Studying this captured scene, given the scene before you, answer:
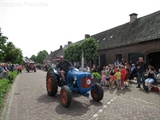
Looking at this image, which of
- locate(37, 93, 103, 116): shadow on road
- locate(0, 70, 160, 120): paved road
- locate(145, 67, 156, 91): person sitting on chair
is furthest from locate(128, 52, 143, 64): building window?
locate(37, 93, 103, 116): shadow on road

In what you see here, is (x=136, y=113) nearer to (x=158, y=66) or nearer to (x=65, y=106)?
(x=65, y=106)

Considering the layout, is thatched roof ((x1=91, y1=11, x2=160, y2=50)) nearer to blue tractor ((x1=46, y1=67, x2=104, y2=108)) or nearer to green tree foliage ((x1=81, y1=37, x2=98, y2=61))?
green tree foliage ((x1=81, y1=37, x2=98, y2=61))

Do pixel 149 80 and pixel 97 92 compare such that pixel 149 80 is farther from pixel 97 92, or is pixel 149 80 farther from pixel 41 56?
pixel 41 56

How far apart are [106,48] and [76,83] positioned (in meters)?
17.8

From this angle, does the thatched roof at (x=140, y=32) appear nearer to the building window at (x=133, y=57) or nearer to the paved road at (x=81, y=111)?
the building window at (x=133, y=57)

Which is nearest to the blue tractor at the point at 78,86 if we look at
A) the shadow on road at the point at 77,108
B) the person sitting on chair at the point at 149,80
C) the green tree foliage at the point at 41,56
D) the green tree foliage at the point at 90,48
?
the shadow on road at the point at 77,108

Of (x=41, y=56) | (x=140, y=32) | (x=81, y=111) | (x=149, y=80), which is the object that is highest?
(x=41, y=56)

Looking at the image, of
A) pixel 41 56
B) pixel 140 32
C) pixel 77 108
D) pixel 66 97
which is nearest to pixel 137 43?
pixel 140 32

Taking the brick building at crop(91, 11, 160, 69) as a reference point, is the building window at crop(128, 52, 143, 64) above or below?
below

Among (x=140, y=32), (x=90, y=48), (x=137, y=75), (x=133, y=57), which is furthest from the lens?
(x=90, y=48)

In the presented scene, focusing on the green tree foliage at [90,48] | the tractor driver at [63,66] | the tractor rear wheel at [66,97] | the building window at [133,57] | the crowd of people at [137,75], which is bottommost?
the tractor rear wheel at [66,97]

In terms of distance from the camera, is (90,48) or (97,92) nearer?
(97,92)

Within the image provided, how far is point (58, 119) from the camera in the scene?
4.71 m

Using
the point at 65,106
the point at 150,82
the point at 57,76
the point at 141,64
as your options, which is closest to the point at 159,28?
the point at 141,64
